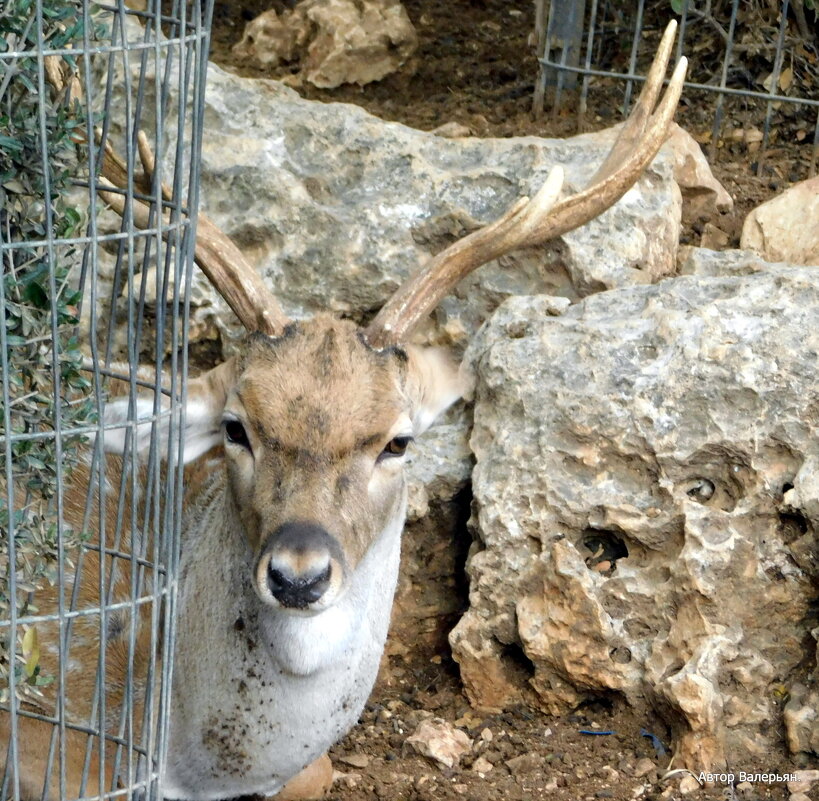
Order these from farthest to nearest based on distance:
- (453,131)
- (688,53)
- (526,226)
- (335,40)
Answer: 1. (335,40)
2. (688,53)
3. (453,131)
4. (526,226)

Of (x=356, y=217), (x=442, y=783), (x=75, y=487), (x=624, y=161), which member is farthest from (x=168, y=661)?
(x=356, y=217)

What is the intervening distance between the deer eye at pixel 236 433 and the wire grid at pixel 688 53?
3.76m

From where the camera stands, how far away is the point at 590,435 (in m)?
5.09

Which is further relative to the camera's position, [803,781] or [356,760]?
[356,760]

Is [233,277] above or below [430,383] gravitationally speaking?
above

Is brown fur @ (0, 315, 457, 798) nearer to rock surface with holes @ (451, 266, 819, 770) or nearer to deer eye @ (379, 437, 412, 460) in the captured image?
deer eye @ (379, 437, 412, 460)

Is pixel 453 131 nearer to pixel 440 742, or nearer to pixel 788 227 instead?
pixel 788 227

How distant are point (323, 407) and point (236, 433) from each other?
1.10 ft

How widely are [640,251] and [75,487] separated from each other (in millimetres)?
2796

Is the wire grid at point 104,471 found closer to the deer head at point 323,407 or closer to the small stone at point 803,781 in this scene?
the deer head at point 323,407

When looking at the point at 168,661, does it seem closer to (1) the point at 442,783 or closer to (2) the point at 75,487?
(2) the point at 75,487

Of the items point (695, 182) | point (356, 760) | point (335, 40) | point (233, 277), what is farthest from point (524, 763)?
point (335, 40)

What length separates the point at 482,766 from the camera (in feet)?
16.4

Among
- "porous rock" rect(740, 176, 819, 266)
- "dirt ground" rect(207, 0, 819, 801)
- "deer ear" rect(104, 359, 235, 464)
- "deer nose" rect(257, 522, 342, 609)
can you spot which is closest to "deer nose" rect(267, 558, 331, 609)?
"deer nose" rect(257, 522, 342, 609)
